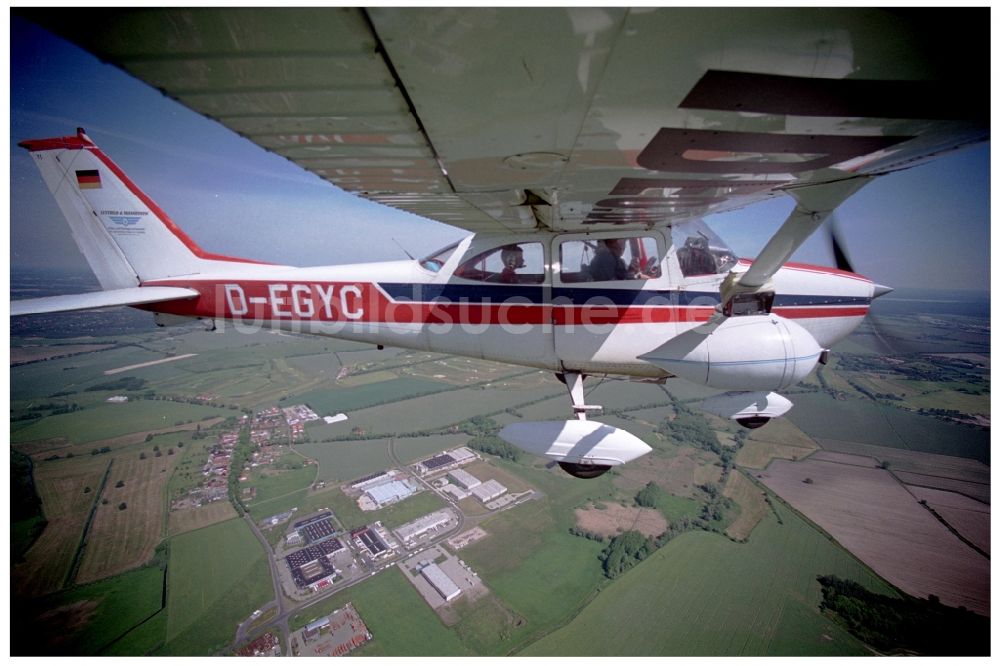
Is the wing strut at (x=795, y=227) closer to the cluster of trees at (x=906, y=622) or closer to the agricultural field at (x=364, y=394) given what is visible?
the cluster of trees at (x=906, y=622)

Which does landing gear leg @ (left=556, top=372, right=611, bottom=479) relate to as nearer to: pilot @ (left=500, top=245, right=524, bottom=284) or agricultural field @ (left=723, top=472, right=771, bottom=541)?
pilot @ (left=500, top=245, right=524, bottom=284)

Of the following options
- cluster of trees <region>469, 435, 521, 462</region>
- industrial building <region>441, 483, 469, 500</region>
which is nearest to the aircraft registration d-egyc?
industrial building <region>441, 483, 469, 500</region>

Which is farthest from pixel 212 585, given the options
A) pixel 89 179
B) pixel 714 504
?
pixel 714 504

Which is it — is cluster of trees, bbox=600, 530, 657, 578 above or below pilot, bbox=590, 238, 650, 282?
below

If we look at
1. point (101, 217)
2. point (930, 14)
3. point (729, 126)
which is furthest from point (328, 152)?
point (101, 217)

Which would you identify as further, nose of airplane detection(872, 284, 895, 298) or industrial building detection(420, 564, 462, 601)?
industrial building detection(420, 564, 462, 601)

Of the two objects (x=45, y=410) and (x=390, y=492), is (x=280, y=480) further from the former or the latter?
(x=45, y=410)

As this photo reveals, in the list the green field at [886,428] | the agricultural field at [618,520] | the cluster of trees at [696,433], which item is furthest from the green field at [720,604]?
the green field at [886,428]

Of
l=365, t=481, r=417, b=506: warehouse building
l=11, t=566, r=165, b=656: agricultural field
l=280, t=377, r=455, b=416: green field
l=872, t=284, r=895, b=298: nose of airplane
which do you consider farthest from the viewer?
l=280, t=377, r=455, b=416: green field
